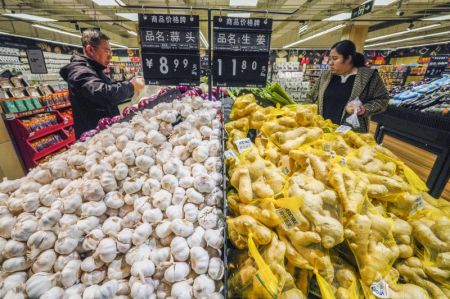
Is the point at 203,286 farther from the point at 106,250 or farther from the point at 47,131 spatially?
the point at 47,131

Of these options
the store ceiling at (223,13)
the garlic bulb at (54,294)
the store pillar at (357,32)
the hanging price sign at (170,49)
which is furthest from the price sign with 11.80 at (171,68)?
the store pillar at (357,32)

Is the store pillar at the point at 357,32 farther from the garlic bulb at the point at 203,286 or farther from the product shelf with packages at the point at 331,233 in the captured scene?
the garlic bulb at the point at 203,286

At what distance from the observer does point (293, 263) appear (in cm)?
80

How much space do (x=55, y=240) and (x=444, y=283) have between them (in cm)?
143

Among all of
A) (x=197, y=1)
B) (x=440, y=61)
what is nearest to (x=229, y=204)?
(x=440, y=61)

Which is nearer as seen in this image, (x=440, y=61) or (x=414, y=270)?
(x=414, y=270)

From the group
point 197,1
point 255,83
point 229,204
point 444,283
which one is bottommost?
point 444,283

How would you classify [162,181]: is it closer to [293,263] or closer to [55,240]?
[55,240]

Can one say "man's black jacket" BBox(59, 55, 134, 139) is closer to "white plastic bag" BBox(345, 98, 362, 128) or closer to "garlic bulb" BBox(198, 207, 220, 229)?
"garlic bulb" BBox(198, 207, 220, 229)

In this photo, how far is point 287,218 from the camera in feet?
2.74

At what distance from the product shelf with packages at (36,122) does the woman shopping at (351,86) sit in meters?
4.64

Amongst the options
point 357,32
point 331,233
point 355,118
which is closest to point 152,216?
point 331,233

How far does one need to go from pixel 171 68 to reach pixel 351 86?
189cm

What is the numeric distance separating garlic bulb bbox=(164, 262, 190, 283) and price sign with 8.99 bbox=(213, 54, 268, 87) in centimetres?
163
